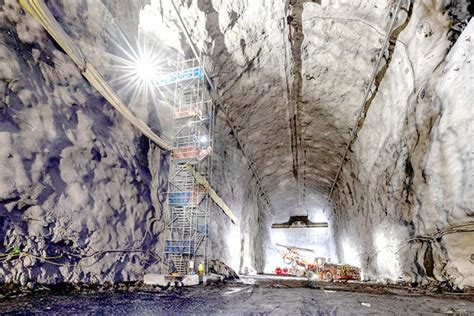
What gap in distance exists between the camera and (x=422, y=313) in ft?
14.6

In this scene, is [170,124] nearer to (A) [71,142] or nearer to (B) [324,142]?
(A) [71,142]

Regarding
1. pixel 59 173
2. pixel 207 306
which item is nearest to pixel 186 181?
pixel 59 173

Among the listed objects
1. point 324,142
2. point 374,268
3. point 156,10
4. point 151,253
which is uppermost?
point 156,10

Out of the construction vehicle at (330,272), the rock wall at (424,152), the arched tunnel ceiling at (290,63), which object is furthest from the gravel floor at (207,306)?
the construction vehicle at (330,272)

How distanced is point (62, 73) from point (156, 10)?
14.3ft

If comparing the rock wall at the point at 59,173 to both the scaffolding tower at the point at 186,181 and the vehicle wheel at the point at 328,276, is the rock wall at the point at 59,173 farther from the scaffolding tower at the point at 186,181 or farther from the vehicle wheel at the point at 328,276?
the vehicle wheel at the point at 328,276

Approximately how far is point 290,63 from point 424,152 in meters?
5.99

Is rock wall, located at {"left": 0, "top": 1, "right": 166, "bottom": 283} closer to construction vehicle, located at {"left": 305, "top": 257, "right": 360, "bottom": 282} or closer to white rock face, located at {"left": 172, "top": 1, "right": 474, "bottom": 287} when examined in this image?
white rock face, located at {"left": 172, "top": 1, "right": 474, "bottom": 287}

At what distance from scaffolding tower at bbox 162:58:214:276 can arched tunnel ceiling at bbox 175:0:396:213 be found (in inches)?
47.7

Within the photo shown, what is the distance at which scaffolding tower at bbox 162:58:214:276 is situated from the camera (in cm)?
997

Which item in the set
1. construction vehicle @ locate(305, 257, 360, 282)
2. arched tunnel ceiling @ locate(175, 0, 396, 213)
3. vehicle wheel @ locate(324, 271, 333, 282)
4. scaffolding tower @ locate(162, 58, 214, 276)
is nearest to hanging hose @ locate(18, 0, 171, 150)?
scaffolding tower @ locate(162, 58, 214, 276)

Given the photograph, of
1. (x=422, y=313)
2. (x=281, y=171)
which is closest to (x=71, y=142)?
(x=422, y=313)

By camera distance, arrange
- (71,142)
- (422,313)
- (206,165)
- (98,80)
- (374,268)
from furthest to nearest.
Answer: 1. (374,268)
2. (206,165)
3. (98,80)
4. (71,142)
5. (422,313)

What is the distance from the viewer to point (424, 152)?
8766 mm
